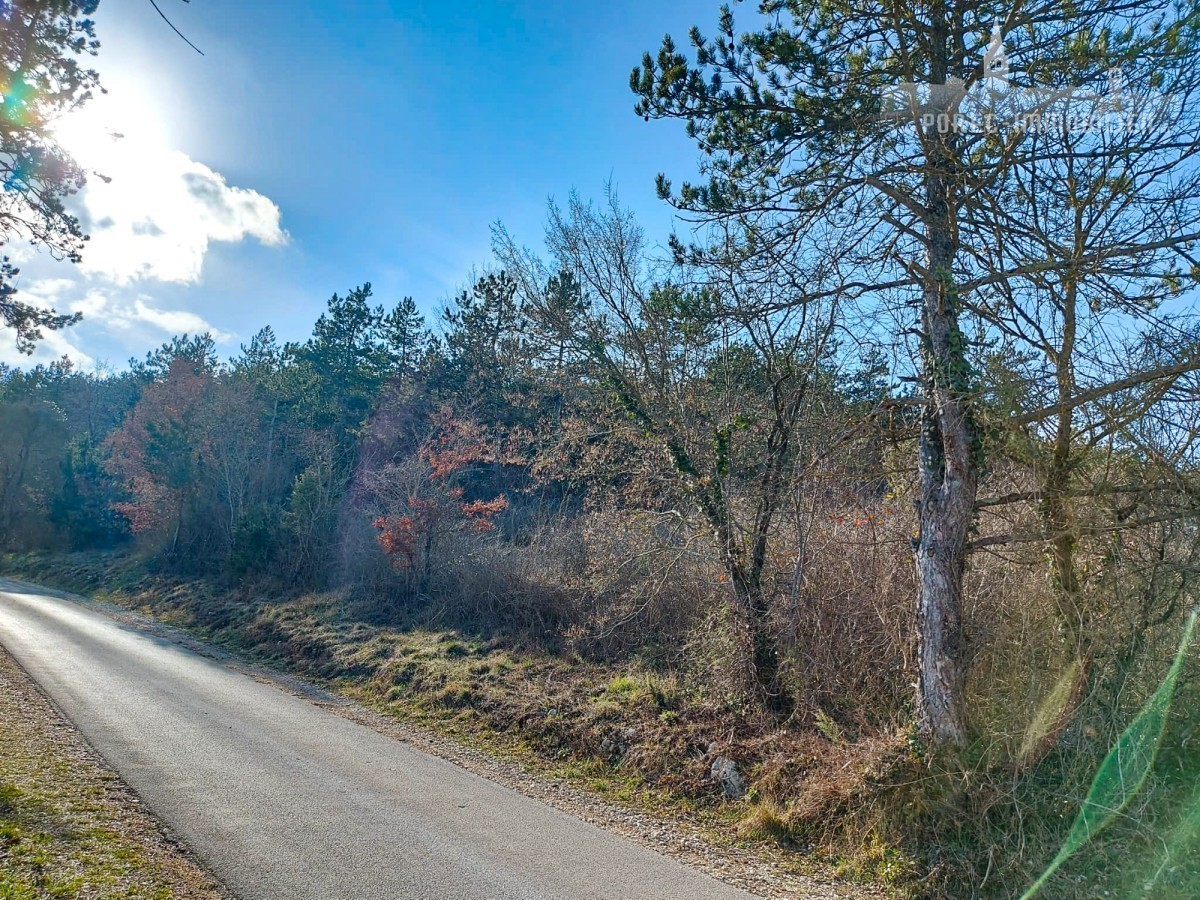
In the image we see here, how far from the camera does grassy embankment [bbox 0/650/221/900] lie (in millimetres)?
4762

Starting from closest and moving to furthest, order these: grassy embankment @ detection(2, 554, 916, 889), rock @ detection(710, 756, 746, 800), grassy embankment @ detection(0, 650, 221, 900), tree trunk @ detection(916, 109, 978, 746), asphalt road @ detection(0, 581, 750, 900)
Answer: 1. grassy embankment @ detection(0, 650, 221, 900)
2. asphalt road @ detection(0, 581, 750, 900)
3. tree trunk @ detection(916, 109, 978, 746)
4. grassy embankment @ detection(2, 554, 916, 889)
5. rock @ detection(710, 756, 746, 800)

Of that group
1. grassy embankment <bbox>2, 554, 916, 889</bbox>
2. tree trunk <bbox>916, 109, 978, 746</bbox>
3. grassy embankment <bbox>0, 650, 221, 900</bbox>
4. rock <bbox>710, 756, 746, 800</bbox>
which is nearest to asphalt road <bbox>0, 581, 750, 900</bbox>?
grassy embankment <bbox>0, 650, 221, 900</bbox>


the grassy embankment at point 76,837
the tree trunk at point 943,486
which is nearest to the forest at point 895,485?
the tree trunk at point 943,486

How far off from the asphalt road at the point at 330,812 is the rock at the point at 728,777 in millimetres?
1531

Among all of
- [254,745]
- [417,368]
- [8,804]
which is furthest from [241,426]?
[8,804]

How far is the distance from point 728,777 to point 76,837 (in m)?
5.97

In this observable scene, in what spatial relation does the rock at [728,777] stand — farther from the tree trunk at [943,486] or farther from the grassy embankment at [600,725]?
the tree trunk at [943,486]

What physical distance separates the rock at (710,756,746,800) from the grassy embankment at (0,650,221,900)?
16.2 feet

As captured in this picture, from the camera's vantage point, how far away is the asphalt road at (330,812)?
17.7 ft

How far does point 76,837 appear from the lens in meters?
5.50

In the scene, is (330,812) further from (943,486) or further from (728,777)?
(943,486)

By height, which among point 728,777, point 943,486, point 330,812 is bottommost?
point 330,812

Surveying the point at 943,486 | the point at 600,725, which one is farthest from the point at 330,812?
the point at 943,486

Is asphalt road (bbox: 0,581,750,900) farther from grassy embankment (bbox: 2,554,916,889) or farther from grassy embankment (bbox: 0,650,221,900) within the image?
grassy embankment (bbox: 2,554,916,889)
